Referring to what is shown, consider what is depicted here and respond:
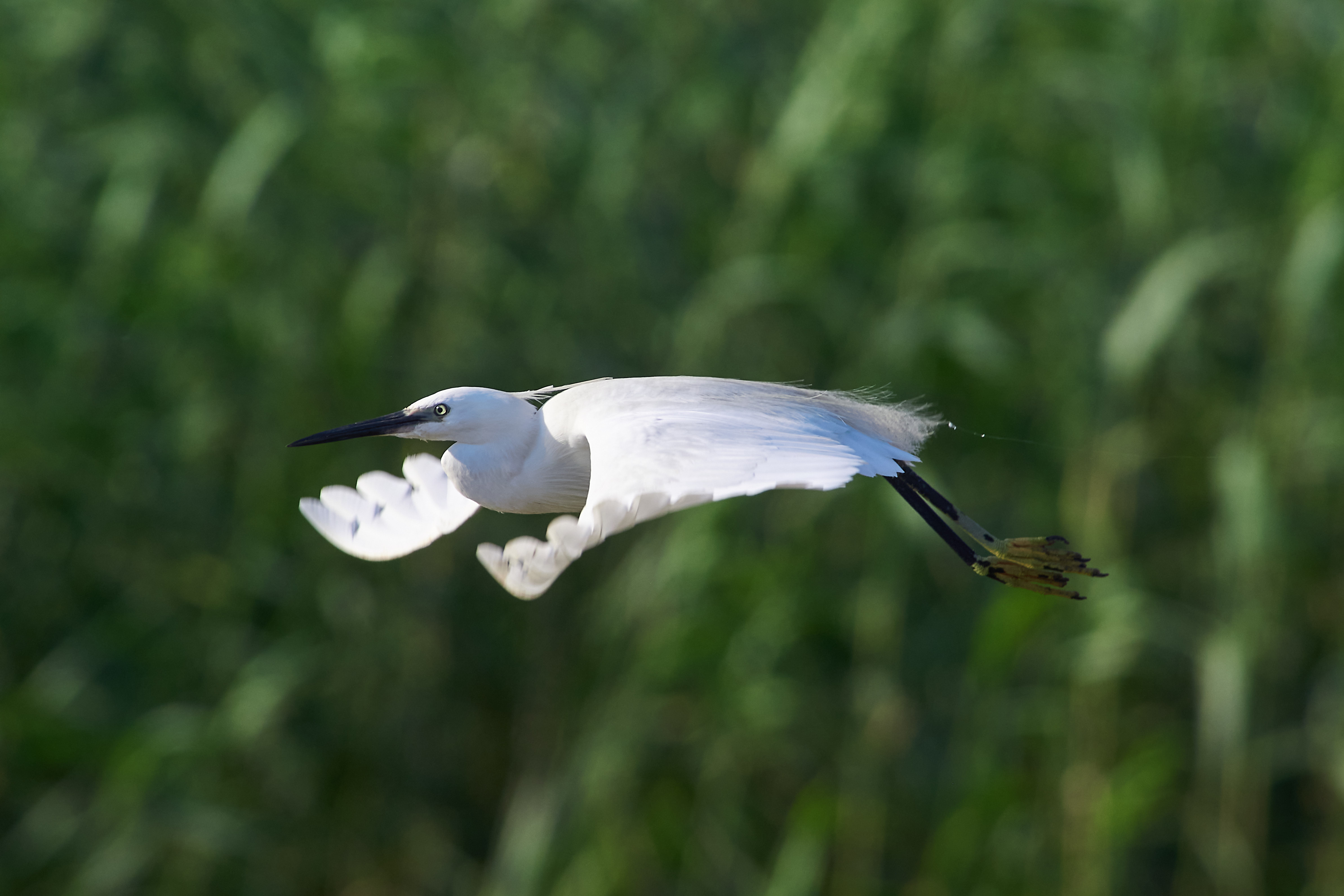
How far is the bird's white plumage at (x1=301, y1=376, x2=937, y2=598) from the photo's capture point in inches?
32.5

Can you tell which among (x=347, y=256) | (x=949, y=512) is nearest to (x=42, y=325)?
(x=347, y=256)

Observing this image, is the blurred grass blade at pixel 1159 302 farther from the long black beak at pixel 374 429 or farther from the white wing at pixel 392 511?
the long black beak at pixel 374 429

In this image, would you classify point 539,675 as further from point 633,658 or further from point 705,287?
point 705,287

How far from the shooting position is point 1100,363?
217cm

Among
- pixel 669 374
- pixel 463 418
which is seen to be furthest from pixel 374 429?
pixel 669 374

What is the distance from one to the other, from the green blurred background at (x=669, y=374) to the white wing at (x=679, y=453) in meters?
0.94

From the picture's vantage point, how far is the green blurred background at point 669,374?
2229 millimetres

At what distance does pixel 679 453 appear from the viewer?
2.96 ft

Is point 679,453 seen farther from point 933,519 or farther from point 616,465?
point 933,519

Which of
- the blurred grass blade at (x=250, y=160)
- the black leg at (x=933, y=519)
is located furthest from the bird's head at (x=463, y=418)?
the blurred grass blade at (x=250, y=160)

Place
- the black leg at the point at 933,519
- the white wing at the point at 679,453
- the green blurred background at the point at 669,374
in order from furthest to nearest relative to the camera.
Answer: the green blurred background at the point at 669,374, the black leg at the point at 933,519, the white wing at the point at 679,453

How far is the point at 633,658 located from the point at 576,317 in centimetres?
63

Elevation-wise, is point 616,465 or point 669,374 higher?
point 669,374

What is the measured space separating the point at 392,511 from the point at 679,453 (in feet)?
1.32
